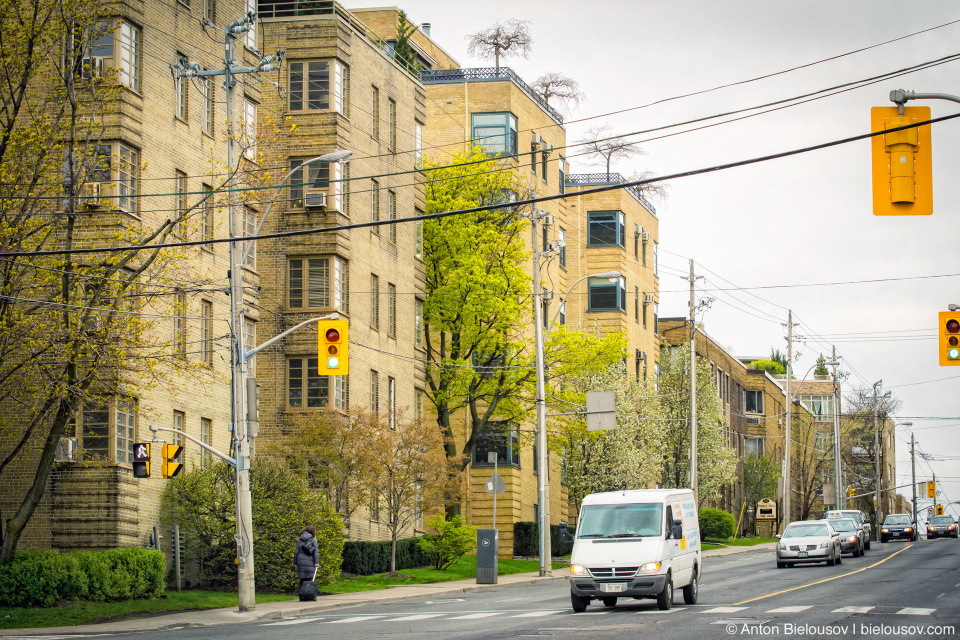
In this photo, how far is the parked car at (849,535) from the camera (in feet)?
156

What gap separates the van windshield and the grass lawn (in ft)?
30.1

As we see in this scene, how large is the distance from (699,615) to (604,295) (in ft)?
157

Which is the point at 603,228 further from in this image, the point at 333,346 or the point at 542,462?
the point at 333,346

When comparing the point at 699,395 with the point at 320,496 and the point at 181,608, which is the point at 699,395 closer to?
the point at 320,496

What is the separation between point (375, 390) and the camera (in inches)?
1845

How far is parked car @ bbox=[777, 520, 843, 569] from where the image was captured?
40.7 metres

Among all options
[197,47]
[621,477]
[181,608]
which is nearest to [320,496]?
[181,608]

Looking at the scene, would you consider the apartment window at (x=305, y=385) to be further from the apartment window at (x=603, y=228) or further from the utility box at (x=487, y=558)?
the apartment window at (x=603, y=228)

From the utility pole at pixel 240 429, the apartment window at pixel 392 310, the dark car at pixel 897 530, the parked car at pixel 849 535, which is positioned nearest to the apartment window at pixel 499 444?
the apartment window at pixel 392 310

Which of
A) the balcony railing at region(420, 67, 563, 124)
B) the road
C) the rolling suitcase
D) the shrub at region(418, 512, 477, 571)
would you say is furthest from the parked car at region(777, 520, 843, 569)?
the balcony railing at region(420, 67, 563, 124)

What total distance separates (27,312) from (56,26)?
6876 millimetres

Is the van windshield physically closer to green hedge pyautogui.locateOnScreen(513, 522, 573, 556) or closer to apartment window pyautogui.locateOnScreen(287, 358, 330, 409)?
apartment window pyautogui.locateOnScreen(287, 358, 330, 409)

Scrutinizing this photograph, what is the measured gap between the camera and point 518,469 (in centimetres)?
5669

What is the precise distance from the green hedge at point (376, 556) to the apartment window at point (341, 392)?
4.73 metres
